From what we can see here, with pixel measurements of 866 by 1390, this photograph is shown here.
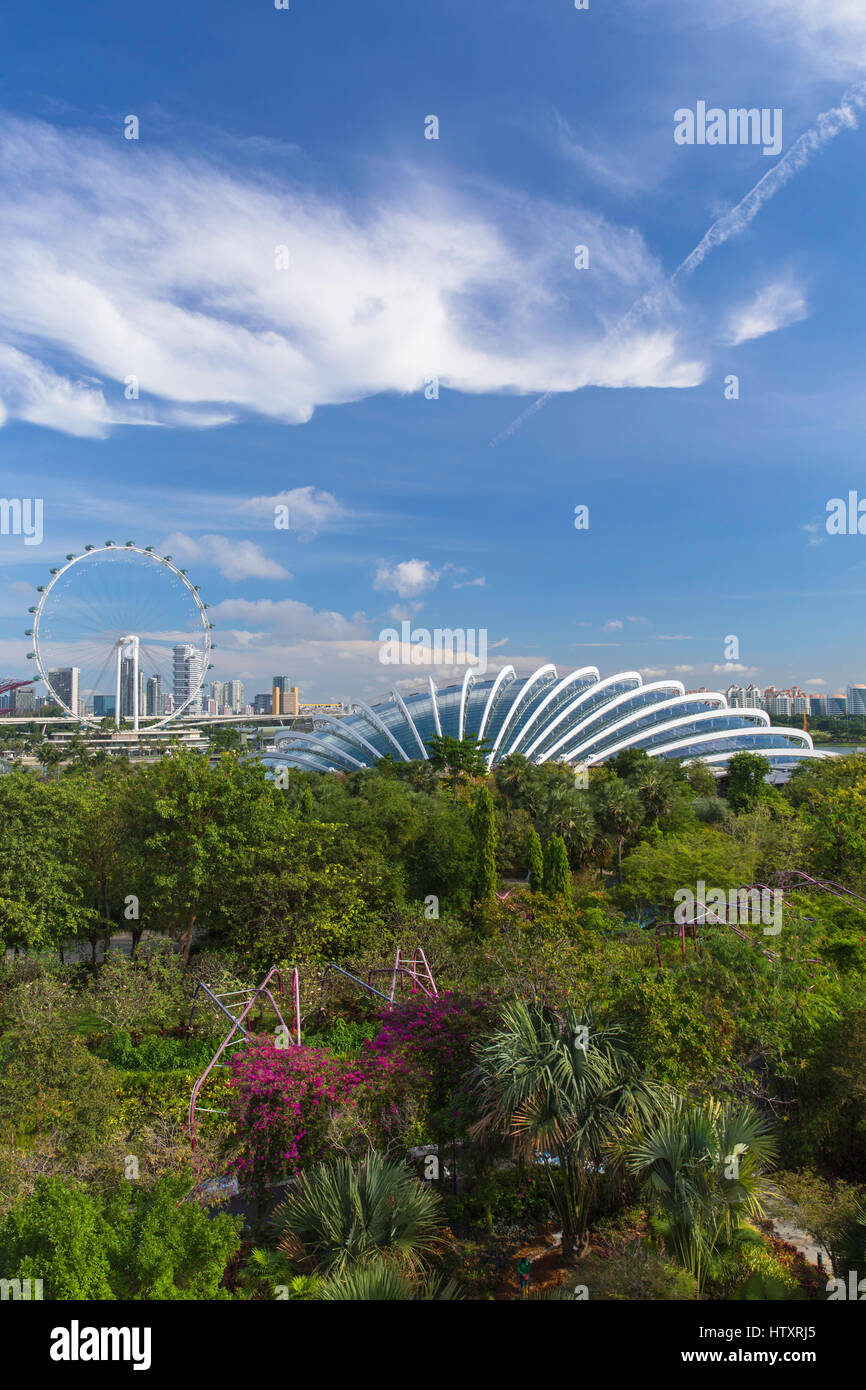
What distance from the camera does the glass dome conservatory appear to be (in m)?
59.8

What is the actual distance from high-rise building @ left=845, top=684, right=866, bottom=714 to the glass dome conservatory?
10801cm

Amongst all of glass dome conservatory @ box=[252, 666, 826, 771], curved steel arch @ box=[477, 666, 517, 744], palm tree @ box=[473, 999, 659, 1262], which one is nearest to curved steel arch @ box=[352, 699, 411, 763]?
glass dome conservatory @ box=[252, 666, 826, 771]

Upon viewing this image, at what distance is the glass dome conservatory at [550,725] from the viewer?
59.8 m

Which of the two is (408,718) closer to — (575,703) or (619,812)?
(575,703)

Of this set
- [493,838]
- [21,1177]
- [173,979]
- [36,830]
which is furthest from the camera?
[493,838]

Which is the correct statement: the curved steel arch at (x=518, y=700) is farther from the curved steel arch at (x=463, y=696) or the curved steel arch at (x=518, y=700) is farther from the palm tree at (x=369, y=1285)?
the palm tree at (x=369, y=1285)

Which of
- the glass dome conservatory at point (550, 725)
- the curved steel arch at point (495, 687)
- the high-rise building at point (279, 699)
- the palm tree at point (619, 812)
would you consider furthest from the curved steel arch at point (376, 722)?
the high-rise building at point (279, 699)

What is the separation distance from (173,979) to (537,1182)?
10.6 meters

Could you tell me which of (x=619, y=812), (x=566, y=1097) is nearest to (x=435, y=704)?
(x=619, y=812)

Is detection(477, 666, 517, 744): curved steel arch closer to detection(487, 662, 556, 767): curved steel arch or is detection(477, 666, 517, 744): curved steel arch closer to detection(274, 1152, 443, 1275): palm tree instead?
detection(487, 662, 556, 767): curved steel arch

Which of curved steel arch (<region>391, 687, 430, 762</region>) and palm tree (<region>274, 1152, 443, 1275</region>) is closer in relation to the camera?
palm tree (<region>274, 1152, 443, 1275</region>)
